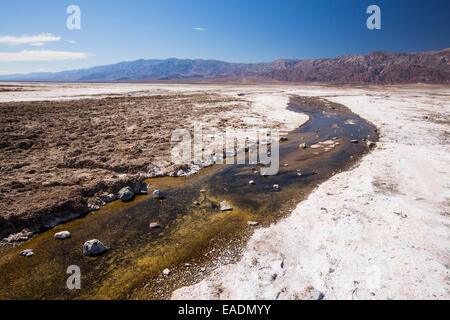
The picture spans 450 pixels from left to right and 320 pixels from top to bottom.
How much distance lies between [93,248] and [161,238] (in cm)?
144

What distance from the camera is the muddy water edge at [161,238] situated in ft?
13.4

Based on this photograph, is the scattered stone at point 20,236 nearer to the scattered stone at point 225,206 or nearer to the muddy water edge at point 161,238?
the muddy water edge at point 161,238

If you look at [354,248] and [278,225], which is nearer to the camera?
[354,248]

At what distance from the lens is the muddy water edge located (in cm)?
407

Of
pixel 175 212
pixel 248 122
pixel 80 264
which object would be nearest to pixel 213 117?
pixel 248 122

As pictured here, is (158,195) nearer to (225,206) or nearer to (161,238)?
(161,238)

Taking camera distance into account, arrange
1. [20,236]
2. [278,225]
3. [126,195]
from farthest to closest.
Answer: [126,195] < [278,225] < [20,236]

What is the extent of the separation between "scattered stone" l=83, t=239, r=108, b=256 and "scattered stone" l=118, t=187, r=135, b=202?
2.05 metres

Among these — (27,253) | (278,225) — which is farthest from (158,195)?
(278,225)

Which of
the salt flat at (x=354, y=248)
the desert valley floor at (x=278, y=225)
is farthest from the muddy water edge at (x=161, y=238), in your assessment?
the salt flat at (x=354, y=248)

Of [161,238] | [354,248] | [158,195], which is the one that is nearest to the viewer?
[354,248]

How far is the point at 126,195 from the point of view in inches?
269

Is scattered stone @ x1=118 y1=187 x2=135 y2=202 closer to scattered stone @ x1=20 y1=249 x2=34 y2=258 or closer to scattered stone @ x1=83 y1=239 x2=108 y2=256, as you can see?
scattered stone @ x1=83 y1=239 x2=108 y2=256

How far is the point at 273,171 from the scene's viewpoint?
9.19 meters
